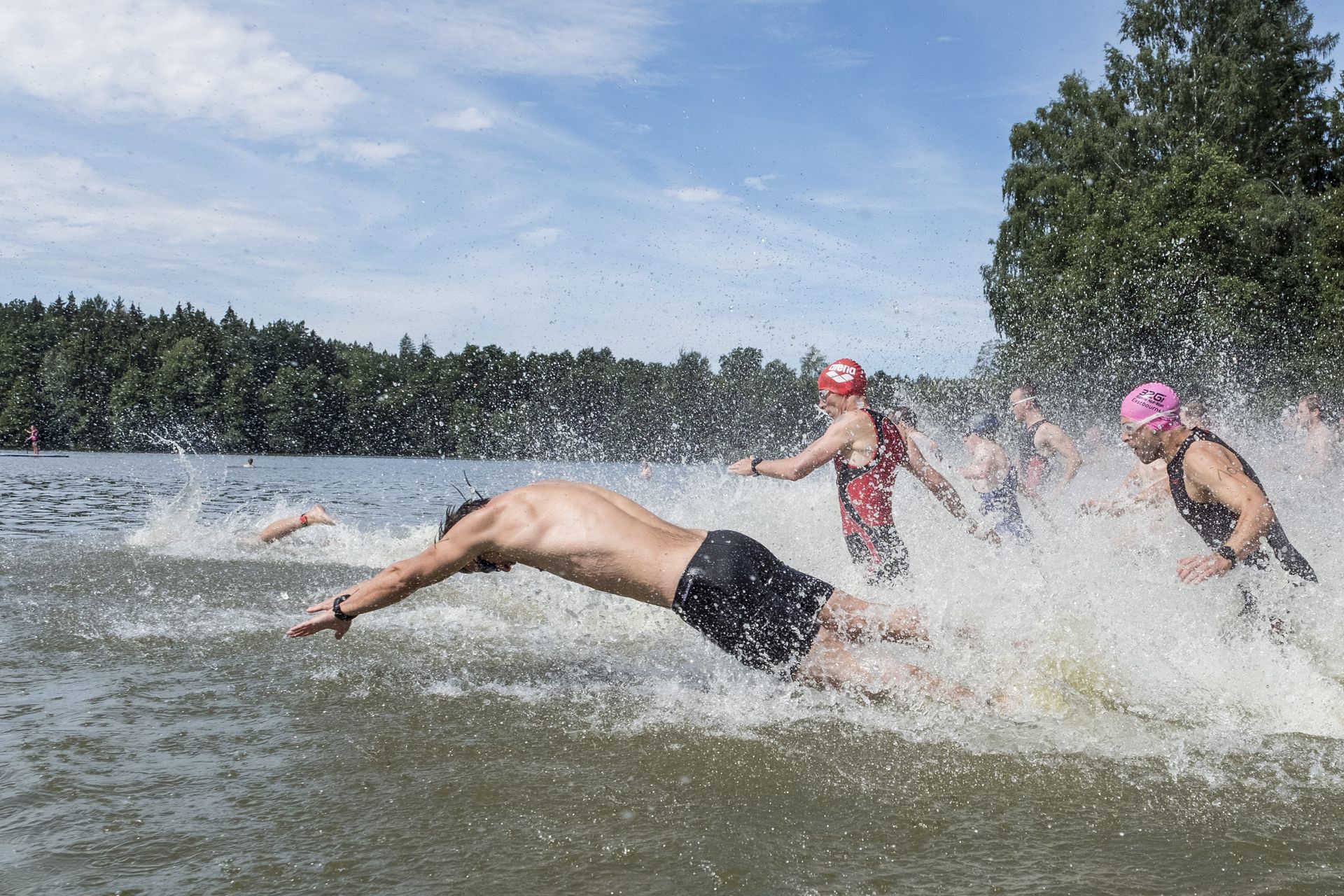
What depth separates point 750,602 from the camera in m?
4.52

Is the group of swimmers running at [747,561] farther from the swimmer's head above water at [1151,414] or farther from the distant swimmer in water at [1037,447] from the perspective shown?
the distant swimmer in water at [1037,447]

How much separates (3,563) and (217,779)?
7.64 m


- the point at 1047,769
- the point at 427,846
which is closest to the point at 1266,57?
the point at 1047,769

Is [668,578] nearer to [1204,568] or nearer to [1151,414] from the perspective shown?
[1204,568]

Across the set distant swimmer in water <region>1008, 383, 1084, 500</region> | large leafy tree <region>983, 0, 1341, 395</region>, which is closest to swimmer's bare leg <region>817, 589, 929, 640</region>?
distant swimmer in water <region>1008, 383, 1084, 500</region>

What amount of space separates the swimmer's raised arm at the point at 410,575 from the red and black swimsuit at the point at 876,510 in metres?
2.52

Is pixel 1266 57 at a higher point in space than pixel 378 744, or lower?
higher

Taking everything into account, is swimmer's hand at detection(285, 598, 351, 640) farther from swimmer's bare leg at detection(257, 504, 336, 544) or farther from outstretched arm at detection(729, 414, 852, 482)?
swimmer's bare leg at detection(257, 504, 336, 544)

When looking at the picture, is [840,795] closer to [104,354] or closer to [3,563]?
[3,563]

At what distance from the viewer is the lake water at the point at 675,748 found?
10.2ft

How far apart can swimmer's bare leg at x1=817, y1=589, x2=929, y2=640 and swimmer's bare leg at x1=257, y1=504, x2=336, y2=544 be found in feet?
23.7

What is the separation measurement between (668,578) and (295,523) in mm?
7817

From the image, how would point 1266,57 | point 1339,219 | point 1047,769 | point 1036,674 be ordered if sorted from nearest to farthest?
point 1047,769, point 1036,674, point 1339,219, point 1266,57

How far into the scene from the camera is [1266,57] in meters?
30.5
